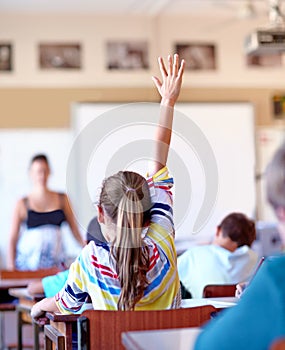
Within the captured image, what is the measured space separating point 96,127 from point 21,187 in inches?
205

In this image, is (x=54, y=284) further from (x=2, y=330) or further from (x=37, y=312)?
(x=2, y=330)

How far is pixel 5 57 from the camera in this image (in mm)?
7652

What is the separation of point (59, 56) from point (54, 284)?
189 inches

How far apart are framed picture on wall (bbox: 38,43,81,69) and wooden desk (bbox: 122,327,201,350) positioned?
6158mm

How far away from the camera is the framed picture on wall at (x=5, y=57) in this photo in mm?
7633

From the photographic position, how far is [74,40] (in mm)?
7855

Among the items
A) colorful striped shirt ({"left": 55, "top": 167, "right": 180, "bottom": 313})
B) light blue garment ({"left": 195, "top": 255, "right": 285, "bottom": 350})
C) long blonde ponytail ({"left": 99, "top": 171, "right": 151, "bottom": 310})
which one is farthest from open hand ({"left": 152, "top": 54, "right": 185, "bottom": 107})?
light blue garment ({"left": 195, "top": 255, "right": 285, "bottom": 350})

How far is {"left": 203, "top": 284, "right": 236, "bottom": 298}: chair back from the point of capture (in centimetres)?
324

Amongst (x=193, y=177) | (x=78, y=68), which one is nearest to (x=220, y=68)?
(x=78, y=68)

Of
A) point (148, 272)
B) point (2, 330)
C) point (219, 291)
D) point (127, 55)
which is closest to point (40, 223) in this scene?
point (2, 330)

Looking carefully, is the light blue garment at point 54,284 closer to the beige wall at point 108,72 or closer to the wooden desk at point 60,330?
the wooden desk at point 60,330

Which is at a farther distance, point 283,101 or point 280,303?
point 283,101

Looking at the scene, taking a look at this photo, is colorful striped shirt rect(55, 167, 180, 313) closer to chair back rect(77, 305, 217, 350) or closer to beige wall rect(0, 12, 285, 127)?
chair back rect(77, 305, 217, 350)

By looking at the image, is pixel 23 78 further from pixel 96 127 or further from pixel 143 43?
pixel 96 127
